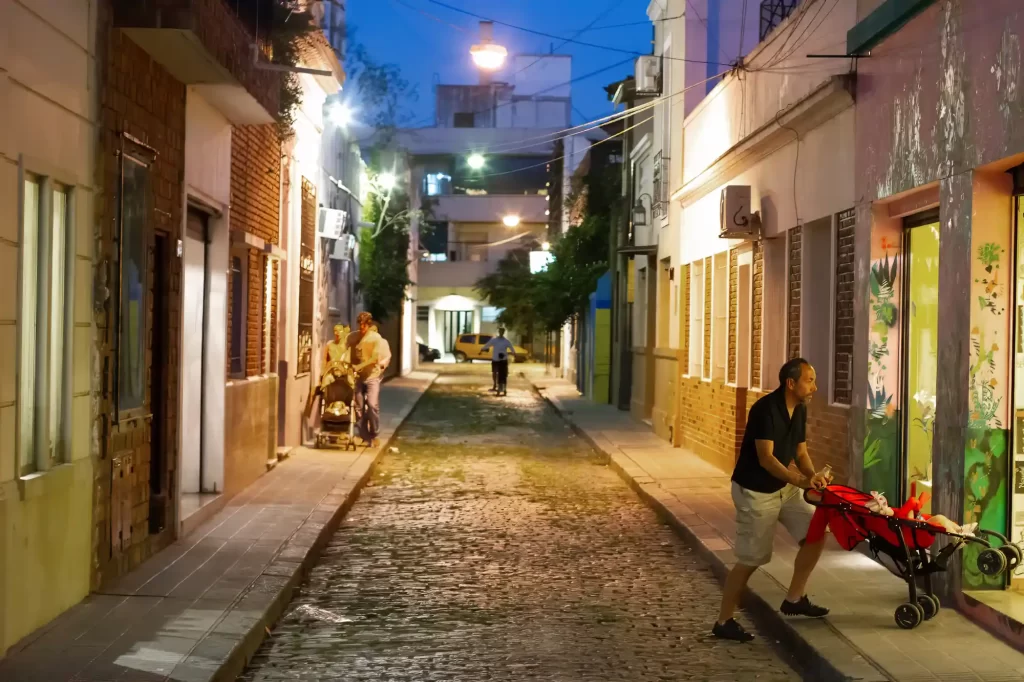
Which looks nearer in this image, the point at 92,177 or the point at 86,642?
the point at 86,642

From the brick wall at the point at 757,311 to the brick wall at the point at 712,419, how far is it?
53cm

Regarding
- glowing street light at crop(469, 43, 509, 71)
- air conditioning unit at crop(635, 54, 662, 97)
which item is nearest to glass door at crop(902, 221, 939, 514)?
glowing street light at crop(469, 43, 509, 71)

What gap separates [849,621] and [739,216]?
7.22m

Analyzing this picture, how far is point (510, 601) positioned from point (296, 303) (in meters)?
9.38

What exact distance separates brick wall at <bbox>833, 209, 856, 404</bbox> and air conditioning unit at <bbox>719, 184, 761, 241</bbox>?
2895 mm

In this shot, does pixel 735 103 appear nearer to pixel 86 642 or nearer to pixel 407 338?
pixel 86 642

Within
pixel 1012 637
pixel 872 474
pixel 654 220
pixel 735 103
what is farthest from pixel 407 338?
pixel 1012 637

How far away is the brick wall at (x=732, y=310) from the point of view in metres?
14.8

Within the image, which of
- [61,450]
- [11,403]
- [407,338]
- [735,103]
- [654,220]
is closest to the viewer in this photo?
[11,403]

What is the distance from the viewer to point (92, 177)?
7.50 metres

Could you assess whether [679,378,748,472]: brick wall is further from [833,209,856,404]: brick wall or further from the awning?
the awning

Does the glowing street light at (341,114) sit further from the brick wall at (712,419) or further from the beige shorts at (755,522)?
the beige shorts at (755,522)

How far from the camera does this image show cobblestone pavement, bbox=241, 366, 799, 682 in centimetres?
659

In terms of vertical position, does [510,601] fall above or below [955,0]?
below
